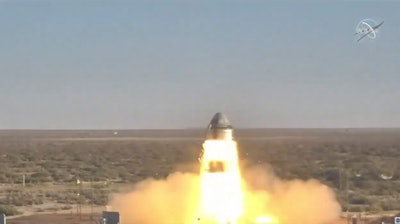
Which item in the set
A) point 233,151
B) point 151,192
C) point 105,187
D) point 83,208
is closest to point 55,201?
point 83,208

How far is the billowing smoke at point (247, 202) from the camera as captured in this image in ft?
118

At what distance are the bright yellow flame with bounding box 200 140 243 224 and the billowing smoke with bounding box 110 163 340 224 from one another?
87 cm

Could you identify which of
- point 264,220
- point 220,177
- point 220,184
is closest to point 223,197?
point 220,184

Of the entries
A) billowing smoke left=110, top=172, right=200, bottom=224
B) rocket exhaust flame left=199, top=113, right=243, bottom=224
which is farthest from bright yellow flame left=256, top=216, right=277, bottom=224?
billowing smoke left=110, top=172, right=200, bottom=224

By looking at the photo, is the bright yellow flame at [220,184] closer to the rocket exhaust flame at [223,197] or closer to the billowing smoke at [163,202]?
the rocket exhaust flame at [223,197]

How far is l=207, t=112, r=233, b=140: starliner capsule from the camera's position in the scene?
3145cm

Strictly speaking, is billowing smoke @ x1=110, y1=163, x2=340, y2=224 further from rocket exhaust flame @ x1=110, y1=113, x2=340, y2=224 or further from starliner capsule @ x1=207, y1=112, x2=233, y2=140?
starliner capsule @ x1=207, y1=112, x2=233, y2=140

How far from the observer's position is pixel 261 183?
3959 centimetres

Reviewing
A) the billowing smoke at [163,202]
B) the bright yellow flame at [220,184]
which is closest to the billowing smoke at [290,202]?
the bright yellow flame at [220,184]

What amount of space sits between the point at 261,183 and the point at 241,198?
5159 mm

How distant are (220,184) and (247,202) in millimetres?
2663

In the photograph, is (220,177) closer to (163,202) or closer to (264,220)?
(264,220)

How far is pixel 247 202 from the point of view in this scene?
3550 cm

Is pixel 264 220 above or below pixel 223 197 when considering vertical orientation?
below
